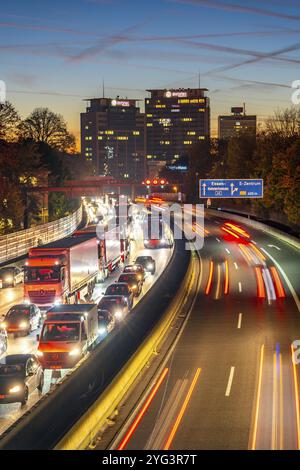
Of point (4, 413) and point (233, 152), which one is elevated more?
point (233, 152)

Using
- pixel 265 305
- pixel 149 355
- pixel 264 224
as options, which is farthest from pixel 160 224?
pixel 149 355

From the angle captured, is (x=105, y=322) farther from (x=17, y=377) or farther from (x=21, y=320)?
(x=17, y=377)

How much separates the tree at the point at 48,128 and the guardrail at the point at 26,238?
4652 centimetres

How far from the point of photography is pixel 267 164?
4067 inches

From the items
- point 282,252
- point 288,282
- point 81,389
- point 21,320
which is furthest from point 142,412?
point 282,252

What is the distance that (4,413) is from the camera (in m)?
22.9

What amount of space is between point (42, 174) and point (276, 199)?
32725mm

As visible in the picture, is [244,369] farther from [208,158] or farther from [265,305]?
[208,158]

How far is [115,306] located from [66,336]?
30.0 ft

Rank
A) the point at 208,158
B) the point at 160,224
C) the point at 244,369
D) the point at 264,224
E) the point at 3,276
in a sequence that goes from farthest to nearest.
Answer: the point at 208,158 < the point at 160,224 < the point at 264,224 < the point at 3,276 < the point at 244,369

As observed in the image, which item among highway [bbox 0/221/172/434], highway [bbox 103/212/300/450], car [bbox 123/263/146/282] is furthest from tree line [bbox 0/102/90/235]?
highway [bbox 103/212/300/450]

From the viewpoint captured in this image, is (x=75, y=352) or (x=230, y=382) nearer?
(x=230, y=382)

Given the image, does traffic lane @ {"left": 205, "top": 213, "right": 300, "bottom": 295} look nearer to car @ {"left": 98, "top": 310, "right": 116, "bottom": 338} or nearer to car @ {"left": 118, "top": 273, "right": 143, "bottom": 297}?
car @ {"left": 118, "top": 273, "right": 143, "bottom": 297}

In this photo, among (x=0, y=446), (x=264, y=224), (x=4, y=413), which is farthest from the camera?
(x=264, y=224)
